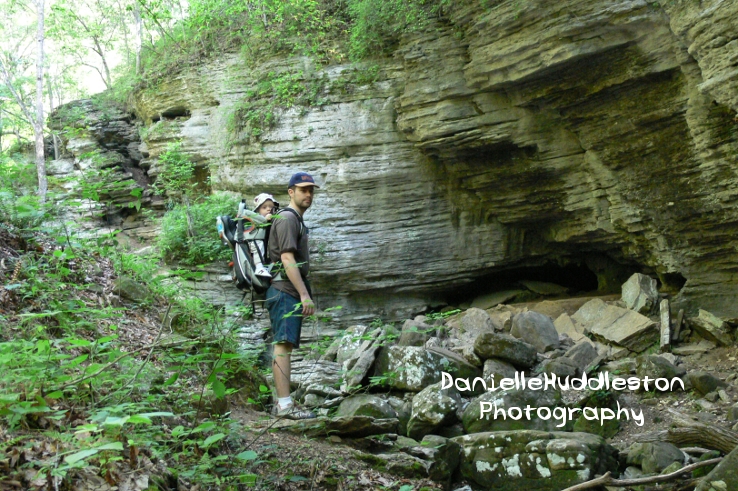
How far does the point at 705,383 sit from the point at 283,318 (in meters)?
5.00

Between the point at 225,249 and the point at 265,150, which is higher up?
the point at 265,150

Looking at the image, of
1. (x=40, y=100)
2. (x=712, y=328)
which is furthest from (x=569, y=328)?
(x=40, y=100)

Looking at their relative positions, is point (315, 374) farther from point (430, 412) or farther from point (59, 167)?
point (59, 167)

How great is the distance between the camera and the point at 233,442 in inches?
126

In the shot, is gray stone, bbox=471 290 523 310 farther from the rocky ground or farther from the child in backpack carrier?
the child in backpack carrier

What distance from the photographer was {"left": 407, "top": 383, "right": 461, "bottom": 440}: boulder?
5262 millimetres

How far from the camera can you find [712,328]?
787 centimetres

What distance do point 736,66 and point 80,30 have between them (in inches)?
698

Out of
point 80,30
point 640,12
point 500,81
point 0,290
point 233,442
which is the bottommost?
point 233,442

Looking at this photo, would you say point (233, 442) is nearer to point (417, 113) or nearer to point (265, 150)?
point (417, 113)

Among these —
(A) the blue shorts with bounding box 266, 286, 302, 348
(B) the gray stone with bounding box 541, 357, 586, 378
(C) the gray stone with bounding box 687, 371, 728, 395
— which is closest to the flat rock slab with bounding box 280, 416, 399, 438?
(A) the blue shorts with bounding box 266, 286, 302, 348

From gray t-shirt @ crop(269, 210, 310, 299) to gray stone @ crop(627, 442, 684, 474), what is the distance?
10.3 ft

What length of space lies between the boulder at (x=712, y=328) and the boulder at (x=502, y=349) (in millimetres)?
3088

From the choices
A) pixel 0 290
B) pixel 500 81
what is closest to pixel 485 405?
pixel 0 290
